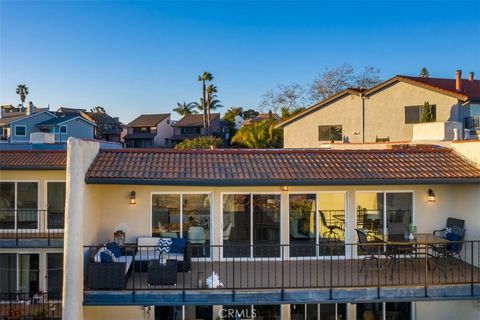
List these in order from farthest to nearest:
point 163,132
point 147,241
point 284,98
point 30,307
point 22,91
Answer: point 22,91
point 163,132
point 284,98
point 30,307
point 147,241

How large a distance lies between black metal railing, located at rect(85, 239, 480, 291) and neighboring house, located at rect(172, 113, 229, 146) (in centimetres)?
6261

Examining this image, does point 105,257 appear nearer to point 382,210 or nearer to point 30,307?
point 30,307

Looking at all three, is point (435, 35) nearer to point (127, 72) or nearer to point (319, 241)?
point (127, 72)

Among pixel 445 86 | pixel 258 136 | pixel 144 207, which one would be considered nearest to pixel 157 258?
pixel 144 207

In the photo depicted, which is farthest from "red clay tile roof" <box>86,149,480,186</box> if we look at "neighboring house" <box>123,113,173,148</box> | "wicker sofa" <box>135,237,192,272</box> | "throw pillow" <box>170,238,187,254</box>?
"neighboring house" <box>123,113,173,148</box>

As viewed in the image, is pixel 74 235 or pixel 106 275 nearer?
pixel 74 235

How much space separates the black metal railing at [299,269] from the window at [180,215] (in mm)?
748

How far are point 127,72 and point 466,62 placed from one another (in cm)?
3308

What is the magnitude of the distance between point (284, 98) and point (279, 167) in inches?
1962

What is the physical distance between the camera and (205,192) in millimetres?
12500

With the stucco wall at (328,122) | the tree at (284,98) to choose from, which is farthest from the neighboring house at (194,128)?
the stucco wall at (328,122)

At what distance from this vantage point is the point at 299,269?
38.1ft

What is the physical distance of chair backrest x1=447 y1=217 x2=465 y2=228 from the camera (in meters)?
12.2

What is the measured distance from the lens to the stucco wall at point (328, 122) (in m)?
37.7
